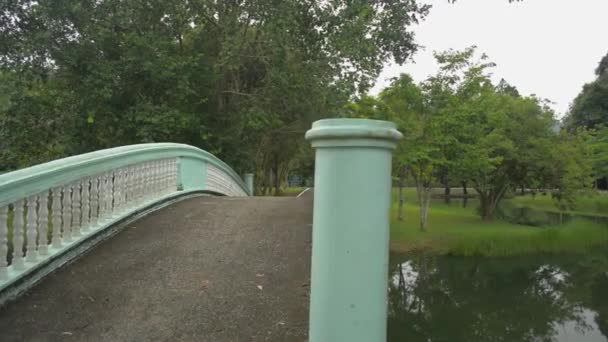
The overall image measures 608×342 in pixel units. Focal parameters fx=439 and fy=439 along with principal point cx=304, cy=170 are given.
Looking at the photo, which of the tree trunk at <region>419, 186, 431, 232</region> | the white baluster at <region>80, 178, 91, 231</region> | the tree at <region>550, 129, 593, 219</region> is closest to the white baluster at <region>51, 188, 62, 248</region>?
the white baluster at <region>80, 178, 91, 231</region>

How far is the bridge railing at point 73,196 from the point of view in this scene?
2799mm

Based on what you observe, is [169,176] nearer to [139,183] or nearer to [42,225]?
[139,183]

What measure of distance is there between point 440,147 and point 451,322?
6399mm

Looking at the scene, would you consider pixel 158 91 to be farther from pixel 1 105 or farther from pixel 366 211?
pixel 366 211

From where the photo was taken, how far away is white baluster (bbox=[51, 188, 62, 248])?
3219 millimetres

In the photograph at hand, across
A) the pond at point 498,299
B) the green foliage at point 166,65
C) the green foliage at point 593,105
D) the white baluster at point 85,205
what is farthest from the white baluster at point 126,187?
the green foliage at point 593,105

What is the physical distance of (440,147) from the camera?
48.0ft

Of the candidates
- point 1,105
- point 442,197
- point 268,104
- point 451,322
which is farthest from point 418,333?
point 442,197

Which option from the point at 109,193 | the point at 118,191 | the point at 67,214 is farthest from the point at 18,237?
the point at 118,191

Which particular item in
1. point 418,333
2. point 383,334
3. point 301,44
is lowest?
point 418,333

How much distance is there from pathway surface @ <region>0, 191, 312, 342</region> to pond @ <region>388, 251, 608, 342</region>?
250 inches

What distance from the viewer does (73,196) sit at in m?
3.47

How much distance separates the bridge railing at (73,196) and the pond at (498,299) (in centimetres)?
621

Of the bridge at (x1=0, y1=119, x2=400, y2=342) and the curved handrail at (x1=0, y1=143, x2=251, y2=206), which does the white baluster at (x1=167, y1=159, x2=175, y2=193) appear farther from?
the bridge at (x1=0, y1=119, x2=400, y2=342)
